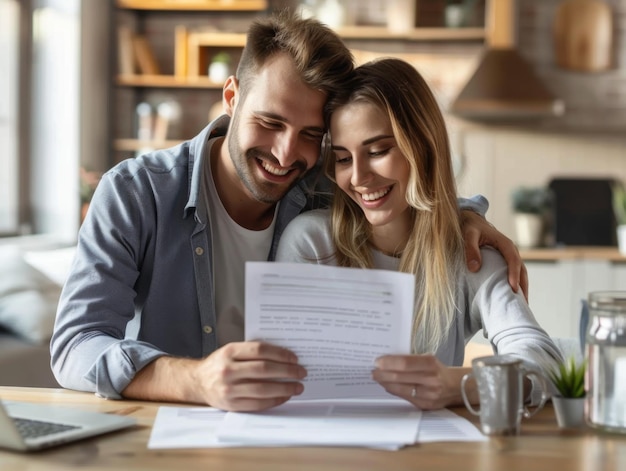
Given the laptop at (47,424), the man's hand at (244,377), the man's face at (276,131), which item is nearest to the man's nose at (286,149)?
the man's face at (276,131)

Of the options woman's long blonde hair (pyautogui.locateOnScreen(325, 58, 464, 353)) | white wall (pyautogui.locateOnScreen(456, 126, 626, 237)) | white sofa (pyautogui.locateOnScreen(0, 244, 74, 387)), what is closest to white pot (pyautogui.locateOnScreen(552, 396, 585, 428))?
woman's long blonde hair (pyautogui.locateOnScreen(325, 58, 464, 353))

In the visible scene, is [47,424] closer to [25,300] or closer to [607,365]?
[607,365]

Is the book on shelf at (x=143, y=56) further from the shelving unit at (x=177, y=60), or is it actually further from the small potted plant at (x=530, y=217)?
the small potted plant at (x=530, y=217)

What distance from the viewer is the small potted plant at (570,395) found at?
1.38 meters

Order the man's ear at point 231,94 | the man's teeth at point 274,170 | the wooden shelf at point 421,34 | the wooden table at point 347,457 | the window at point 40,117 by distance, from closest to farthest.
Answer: the wooden table at point 347,457
the man's teeth at point 274,170
the man's ear at point 231,94
the window at point 40,117
the wooden shelf at point 421,34

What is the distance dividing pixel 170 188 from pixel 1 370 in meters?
1.70

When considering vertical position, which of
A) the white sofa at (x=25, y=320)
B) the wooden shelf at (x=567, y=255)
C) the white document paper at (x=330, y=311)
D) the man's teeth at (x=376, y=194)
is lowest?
the white sofa at (x=25, y=320)

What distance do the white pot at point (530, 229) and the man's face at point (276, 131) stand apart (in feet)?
11.2

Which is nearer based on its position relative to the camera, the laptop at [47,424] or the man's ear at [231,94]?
the laptop at [47,424]

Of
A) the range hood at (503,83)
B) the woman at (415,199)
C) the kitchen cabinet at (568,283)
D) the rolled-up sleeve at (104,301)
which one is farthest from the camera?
the range hood at (503,83)

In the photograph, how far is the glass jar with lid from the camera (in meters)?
1.33

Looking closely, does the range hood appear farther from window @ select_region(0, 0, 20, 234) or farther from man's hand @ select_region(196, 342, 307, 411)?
man's hand @ select_region(196, 342, 307, 411)

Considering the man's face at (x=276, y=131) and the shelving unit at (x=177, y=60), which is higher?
the shelving unit at (x=177, y=60)

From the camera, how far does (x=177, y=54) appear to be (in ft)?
19.8
